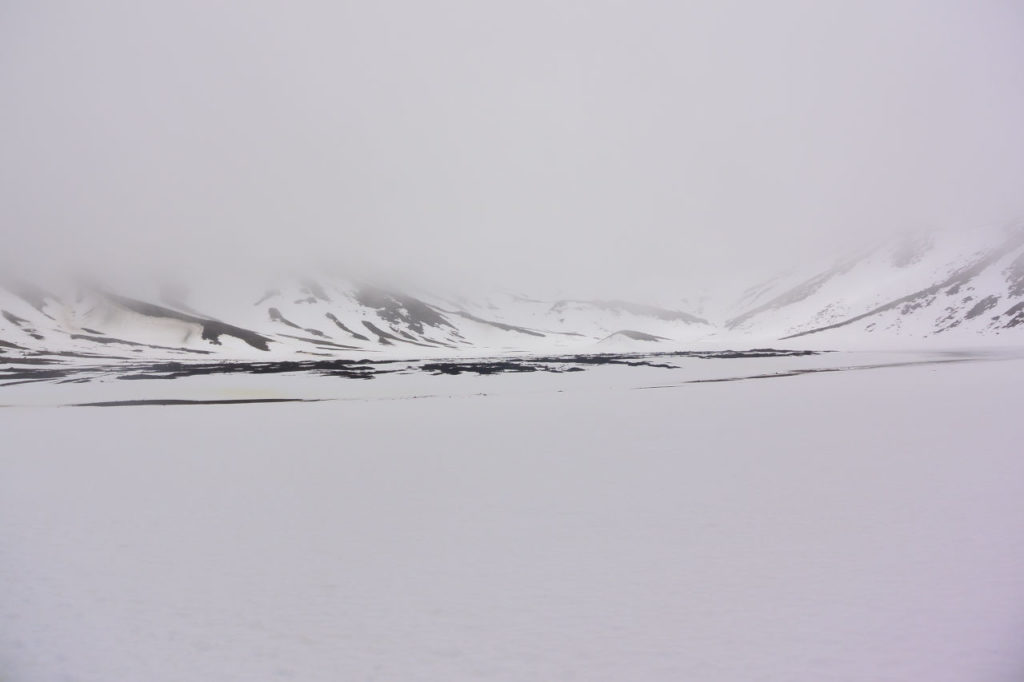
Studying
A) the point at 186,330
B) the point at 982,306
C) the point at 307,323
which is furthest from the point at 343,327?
the point at 982,306

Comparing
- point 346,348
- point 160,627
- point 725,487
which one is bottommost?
point 160,627

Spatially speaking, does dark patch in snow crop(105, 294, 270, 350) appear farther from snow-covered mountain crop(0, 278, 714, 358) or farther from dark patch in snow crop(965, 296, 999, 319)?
dark patch in snow crop(965, 296, 999, 319)

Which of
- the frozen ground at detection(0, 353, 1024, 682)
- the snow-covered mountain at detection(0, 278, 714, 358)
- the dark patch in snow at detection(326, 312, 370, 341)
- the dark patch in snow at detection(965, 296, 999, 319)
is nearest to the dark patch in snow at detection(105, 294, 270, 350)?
the snow-covered mountain at detection(0, 278, 714, 358)

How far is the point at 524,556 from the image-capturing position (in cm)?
1043

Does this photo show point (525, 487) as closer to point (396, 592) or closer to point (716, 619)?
point (396, 592)

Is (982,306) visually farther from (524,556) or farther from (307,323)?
(307,323)

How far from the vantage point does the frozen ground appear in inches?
287

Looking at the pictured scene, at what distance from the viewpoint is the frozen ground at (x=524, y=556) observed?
23.9ft

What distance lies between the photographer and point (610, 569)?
32.1 ft

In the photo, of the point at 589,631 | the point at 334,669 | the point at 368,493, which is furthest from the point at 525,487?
the point at 334,669

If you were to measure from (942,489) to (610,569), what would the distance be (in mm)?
9416

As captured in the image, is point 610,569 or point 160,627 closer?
point 160,627

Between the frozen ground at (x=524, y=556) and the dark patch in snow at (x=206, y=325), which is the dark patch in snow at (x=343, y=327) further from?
the frozen ground at (x=524, y=556)

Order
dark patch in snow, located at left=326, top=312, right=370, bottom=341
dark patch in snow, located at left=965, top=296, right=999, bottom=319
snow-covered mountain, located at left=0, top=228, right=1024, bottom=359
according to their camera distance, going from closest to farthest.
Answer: snow-covered mountain, located at left=0, top=228, right=1024, bottom=359 → dark patch in snow, located at left=965, top=296, right=999, bottom=319 → dark patch in snow, located at left=326, top=312, right=370, bottom=341
